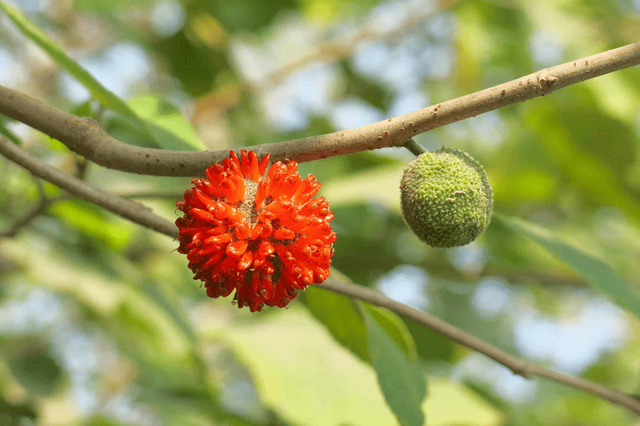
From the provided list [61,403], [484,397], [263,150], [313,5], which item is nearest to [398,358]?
[263,150]

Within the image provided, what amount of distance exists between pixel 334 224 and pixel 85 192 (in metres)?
2.65

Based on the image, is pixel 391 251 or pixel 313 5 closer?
pixel 391 251

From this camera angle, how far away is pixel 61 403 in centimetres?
428

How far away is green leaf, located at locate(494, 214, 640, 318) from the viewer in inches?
78.0

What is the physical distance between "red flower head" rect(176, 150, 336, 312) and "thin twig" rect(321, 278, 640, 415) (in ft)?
1.46

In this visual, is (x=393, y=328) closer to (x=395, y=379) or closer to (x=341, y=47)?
(x=395, y=379)

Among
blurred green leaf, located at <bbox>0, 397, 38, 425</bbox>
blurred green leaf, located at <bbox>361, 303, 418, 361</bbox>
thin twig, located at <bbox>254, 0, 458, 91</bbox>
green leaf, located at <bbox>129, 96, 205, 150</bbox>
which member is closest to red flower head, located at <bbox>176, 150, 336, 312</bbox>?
green leaf, located at <bbox>129, 96, 205, 150</bbox>

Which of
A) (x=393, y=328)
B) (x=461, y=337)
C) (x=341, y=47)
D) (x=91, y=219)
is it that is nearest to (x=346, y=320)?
(x=393, y=328)

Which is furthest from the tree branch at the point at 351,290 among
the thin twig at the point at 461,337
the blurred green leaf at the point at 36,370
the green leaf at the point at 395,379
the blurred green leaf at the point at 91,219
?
the blurred green leaf at the point at 36,370

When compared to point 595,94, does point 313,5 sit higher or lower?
higher

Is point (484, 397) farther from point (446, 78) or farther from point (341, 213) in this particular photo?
point (446, 78)

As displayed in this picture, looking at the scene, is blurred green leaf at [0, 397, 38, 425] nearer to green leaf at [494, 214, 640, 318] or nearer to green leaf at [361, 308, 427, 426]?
green leaf at [361, 308, 427, 426]

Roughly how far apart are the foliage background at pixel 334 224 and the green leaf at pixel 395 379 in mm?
377

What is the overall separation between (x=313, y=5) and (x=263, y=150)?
15.8 feet
